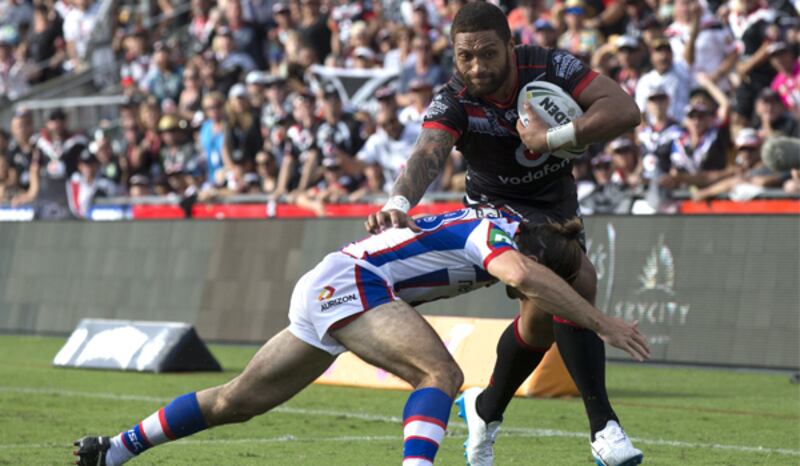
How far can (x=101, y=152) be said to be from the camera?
22.5m

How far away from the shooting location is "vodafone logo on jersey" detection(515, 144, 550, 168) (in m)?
7.60

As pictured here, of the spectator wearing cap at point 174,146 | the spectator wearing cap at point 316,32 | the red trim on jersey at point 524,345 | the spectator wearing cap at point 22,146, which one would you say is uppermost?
the red trim on jersey at point 524,345

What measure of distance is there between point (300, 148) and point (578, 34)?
3737 millimetres

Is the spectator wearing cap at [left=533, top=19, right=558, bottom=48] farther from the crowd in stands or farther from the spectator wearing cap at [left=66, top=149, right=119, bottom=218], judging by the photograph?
the spectator wearing cap at [left=66, top=149, right=119, bottom=218]

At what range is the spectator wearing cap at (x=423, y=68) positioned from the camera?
18594 mm

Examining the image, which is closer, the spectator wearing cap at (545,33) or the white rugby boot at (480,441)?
the white rugby boot at (480,441)

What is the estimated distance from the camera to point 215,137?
20500mm

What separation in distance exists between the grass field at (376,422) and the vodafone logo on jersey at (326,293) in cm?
204

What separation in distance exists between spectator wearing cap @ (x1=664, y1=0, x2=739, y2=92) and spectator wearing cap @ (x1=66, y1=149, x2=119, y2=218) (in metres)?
8.65

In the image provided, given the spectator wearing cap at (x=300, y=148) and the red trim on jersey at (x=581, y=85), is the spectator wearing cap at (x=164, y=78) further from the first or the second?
the red trim on jersey at (x=581, y=85)

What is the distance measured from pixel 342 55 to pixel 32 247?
528 centimetres

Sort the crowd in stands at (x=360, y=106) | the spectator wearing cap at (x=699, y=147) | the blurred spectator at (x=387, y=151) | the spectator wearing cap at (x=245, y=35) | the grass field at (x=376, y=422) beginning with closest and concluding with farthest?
the grass field at (x=376, y=422) < the spectator wearing cap at (x=699, y=147) < the crowd in stands at (x=360, y=106) < the blurred spectator at (x=387, y=151) < the spectator wearing cap at (x=245, y=35)

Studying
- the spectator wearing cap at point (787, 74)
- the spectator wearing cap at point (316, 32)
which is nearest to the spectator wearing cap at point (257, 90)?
the spectator wearing cap at point (316, 32)

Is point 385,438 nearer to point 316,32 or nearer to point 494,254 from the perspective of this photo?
point 494,254
